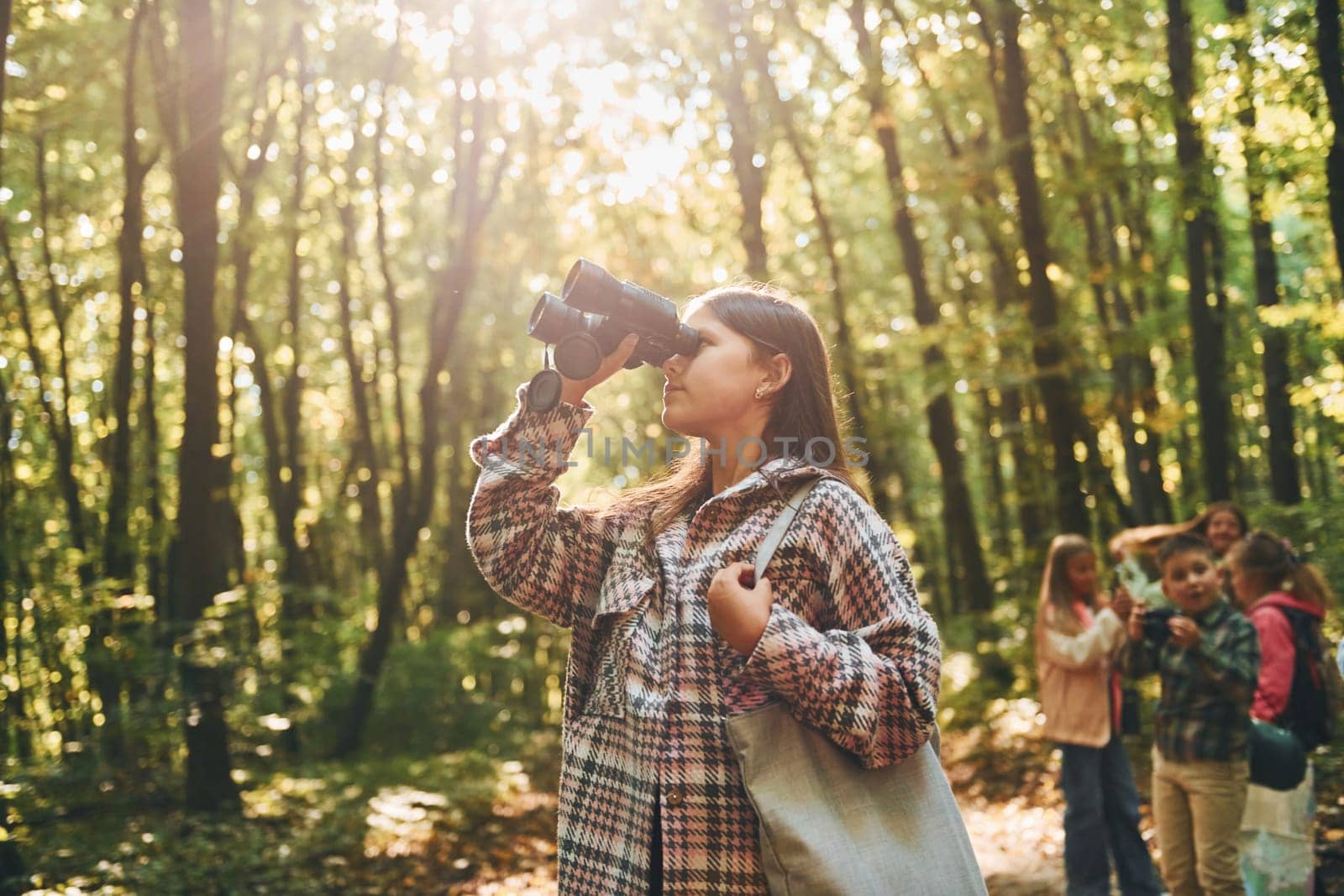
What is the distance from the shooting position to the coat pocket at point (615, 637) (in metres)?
2.06

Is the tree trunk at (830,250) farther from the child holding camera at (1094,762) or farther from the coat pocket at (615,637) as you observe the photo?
the coat pocket at (615,637)

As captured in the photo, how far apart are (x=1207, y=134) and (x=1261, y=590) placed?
18.1ft

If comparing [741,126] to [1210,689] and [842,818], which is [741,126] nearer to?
[1210,689]

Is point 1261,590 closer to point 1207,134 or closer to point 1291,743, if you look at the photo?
point 1291,743

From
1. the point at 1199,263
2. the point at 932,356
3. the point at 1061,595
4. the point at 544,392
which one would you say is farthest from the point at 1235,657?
the point at 932,356

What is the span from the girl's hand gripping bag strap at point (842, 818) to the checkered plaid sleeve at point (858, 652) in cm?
4

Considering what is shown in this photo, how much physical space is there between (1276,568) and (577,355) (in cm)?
413

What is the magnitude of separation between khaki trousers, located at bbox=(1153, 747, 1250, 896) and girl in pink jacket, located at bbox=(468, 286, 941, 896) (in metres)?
3.53

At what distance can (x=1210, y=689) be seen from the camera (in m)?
4.92

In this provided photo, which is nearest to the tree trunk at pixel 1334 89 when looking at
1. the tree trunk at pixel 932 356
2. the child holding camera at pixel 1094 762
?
the child holding camera at pixel 1094 762

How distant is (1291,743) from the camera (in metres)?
4.40

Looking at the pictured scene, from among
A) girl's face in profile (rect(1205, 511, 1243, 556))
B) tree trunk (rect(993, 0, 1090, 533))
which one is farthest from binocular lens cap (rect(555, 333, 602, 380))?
tree trunk (rect(993, 0, 1090, 533))

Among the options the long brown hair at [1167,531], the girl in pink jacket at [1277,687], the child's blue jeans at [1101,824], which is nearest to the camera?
the girl in pink jacket at [1277,687]

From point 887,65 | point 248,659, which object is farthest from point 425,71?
point 248,659
